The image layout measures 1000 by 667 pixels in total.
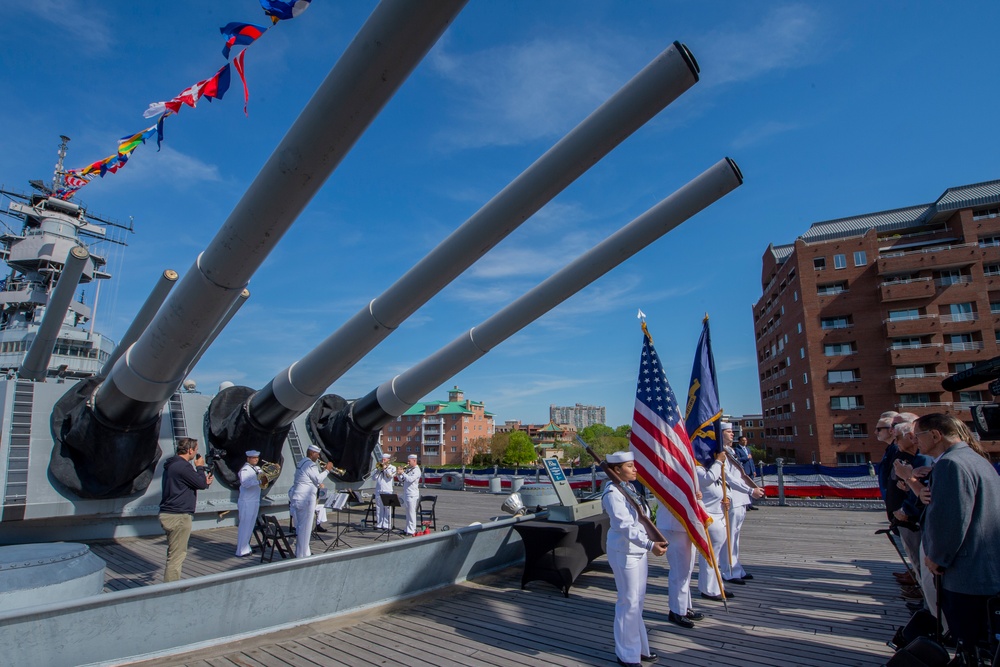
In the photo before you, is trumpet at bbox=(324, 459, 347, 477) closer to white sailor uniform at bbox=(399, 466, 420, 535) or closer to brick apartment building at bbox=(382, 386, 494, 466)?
white sailor uniform at bbox=(399, 466, 420, 535)

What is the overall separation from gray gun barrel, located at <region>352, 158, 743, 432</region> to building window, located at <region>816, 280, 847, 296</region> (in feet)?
120

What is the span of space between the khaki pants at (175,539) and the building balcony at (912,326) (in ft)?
128

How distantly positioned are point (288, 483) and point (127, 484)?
2.52 m

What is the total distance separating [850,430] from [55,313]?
126 feet

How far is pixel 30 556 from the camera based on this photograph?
3.94 metres

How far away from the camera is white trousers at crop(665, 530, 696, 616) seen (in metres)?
4.67

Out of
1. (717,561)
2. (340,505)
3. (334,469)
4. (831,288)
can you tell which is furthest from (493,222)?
(831,288)

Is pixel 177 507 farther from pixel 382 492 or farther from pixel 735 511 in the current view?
pixel 735 511

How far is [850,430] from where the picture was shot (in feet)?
110

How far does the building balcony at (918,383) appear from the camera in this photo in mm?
32062

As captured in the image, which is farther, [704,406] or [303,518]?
[303,518]

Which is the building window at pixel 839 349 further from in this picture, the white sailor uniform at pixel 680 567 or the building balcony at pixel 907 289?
the white sailor uniform at pixel 680 567

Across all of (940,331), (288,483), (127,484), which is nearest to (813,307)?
(940,331)

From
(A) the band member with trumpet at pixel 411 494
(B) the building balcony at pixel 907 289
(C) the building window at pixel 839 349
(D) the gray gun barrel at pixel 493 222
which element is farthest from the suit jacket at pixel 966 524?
(B) the building balcony at pixel 907 289
